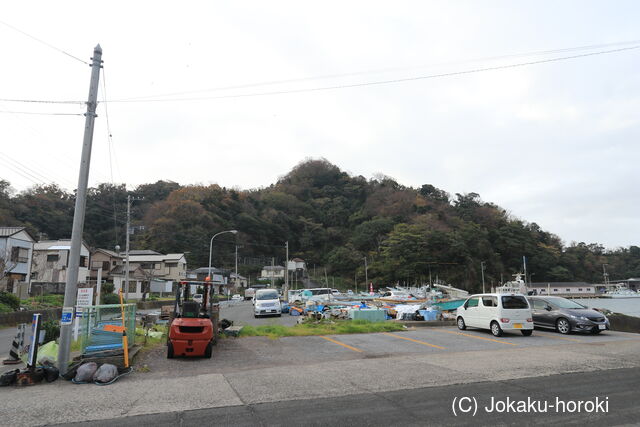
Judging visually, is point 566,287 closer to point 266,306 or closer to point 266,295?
point 266,295

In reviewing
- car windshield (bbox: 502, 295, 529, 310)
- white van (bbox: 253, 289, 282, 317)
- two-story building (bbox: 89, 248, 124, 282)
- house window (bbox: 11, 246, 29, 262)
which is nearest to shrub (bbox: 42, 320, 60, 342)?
car windshield (bbox: 502, 295, 529, 310)

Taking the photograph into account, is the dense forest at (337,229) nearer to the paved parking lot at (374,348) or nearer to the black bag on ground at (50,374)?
the paved parking lot at (374,348)

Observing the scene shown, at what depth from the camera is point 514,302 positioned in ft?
47.4

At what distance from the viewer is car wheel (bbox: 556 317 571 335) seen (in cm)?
1527

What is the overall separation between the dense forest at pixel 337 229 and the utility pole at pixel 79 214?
162ft

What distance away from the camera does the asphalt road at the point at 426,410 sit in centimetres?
543

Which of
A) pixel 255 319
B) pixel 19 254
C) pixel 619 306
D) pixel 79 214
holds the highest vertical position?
pixel 19 254

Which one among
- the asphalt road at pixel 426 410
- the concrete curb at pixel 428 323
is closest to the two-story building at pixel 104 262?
the concrete curb at pixel 428 323

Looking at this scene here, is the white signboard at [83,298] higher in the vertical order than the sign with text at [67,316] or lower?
higher

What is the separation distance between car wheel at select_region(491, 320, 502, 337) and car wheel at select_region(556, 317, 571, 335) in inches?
122

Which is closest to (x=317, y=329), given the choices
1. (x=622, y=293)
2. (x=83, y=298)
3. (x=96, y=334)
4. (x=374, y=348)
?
(x=374, y=348)

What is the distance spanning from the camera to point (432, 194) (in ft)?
380

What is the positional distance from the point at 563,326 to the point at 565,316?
1.30ft

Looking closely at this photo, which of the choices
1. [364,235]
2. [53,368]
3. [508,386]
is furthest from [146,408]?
[364,235]
